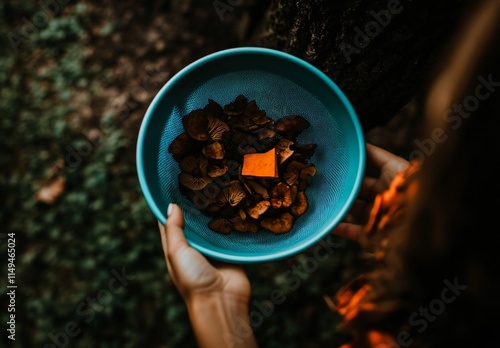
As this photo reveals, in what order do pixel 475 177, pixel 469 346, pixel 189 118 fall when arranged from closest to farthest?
1. pixel 475 177
2. pixel 469 346
3. pixel 189 118

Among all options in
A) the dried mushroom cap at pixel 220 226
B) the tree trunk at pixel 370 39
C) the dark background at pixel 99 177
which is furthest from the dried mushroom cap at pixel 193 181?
the dark background at pixel 99 177

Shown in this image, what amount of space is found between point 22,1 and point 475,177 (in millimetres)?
2608

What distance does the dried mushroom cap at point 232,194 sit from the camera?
4.90 ft

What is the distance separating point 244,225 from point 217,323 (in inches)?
14.4

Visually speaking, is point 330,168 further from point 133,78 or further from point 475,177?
point 133,78

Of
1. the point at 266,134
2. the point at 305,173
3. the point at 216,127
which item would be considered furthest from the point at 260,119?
the point at 305,173

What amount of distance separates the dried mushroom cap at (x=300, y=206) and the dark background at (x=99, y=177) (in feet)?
2.21

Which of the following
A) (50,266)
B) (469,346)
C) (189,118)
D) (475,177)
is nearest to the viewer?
(475,177)

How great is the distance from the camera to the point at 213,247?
1372 mm

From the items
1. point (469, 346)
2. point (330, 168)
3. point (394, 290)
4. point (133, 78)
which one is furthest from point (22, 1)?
point (469, 346)

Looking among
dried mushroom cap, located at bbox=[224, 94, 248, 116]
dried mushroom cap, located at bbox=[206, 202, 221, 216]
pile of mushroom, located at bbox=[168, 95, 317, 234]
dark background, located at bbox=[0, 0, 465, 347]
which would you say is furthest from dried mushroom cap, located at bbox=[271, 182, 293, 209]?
dark background, located at bbox=[0, 0, 465, 347]

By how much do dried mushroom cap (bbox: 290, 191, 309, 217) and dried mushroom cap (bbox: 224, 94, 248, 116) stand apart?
15.9 inches

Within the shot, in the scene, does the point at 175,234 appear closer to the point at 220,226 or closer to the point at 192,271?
the point at 192,271

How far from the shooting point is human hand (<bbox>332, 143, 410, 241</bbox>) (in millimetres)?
1578
